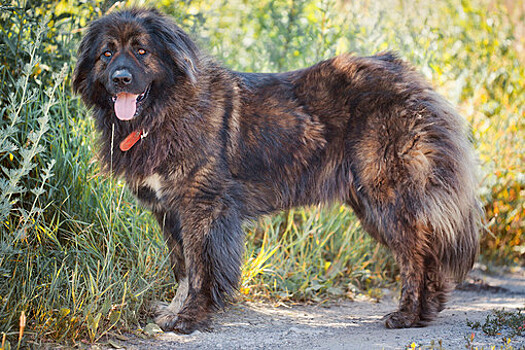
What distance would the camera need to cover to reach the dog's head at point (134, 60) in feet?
10.9

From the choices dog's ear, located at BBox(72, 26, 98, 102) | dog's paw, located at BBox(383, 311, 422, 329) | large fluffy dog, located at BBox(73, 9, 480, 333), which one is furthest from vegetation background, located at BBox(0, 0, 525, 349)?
dog's paw, located at BBox(383, 311, 422, 329)

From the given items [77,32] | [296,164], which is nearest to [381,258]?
[296,164]

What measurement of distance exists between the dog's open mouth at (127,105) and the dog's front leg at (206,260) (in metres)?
0.70

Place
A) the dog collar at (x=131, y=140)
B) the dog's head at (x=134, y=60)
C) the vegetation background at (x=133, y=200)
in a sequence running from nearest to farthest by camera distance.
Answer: the vegetation background at (x=133, y=200), the dog's head at (x=134, y=60), the dog collar at (x=131, y=140)

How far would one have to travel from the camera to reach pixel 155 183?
11.3 ft

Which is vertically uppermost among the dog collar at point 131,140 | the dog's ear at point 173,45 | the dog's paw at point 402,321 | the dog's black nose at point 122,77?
the dog's ear at point 173,45

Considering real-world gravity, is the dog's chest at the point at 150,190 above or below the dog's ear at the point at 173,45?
below

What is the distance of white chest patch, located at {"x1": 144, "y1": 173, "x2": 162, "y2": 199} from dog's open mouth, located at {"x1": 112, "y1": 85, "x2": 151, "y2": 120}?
1.30 feet

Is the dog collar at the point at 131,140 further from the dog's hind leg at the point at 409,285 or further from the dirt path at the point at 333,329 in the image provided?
the dog's hind leg at the point at 409,285

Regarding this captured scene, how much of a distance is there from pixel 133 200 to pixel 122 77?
120 centimetres

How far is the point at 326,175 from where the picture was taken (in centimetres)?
369

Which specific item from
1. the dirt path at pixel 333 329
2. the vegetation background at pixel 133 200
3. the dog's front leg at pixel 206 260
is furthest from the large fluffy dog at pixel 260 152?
the vegetation background at pixel 133 200

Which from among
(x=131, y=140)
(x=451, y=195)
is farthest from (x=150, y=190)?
(x=451, y=195)

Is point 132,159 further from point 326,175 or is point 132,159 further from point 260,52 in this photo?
point 260,52
